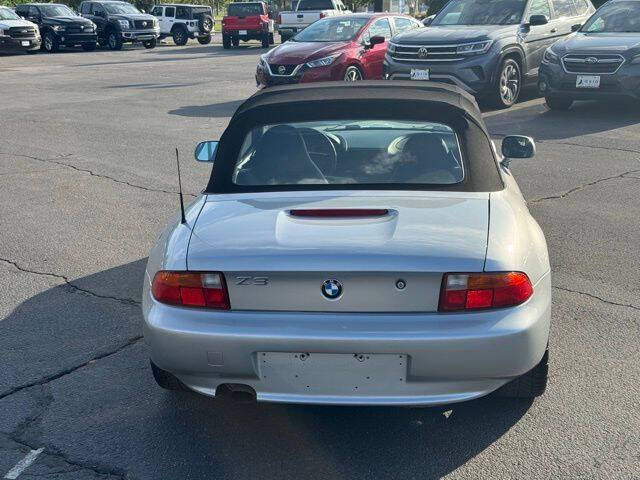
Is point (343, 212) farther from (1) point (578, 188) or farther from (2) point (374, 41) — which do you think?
(2) point (374, 41)

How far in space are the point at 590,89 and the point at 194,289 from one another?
10.0 meters

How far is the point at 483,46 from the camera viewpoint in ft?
42.2

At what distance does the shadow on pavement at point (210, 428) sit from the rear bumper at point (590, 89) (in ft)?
29.8

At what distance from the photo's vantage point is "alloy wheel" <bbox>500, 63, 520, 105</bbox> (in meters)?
13.2

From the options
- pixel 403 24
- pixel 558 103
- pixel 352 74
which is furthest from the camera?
pixel 403 24

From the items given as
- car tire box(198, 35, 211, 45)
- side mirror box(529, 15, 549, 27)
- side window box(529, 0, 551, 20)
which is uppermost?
side window box(529, 0, 551, 20)

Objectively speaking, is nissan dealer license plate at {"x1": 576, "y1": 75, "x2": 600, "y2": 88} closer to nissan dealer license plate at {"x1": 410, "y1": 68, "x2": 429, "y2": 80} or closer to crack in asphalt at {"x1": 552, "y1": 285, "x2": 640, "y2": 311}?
nissan dealer license plate at {"x1": 410, "y1": 68, "x2": 429, "y2": 80}

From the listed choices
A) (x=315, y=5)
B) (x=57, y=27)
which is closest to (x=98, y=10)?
(x=57, y=27)

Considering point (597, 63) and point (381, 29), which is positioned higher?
point (381, 29)

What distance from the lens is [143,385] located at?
423cm

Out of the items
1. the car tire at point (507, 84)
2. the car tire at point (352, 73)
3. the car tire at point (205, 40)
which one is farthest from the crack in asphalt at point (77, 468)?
the car tire at point (205, 40)

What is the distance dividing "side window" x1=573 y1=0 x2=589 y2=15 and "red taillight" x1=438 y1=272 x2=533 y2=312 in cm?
1337

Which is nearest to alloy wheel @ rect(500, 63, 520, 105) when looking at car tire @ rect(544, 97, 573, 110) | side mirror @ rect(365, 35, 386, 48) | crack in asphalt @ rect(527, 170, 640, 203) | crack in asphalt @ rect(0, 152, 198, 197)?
car tire @ rect(544, 97, 573, 110)

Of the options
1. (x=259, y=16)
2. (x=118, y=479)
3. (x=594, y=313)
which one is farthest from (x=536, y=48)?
(x=259, y=16)
